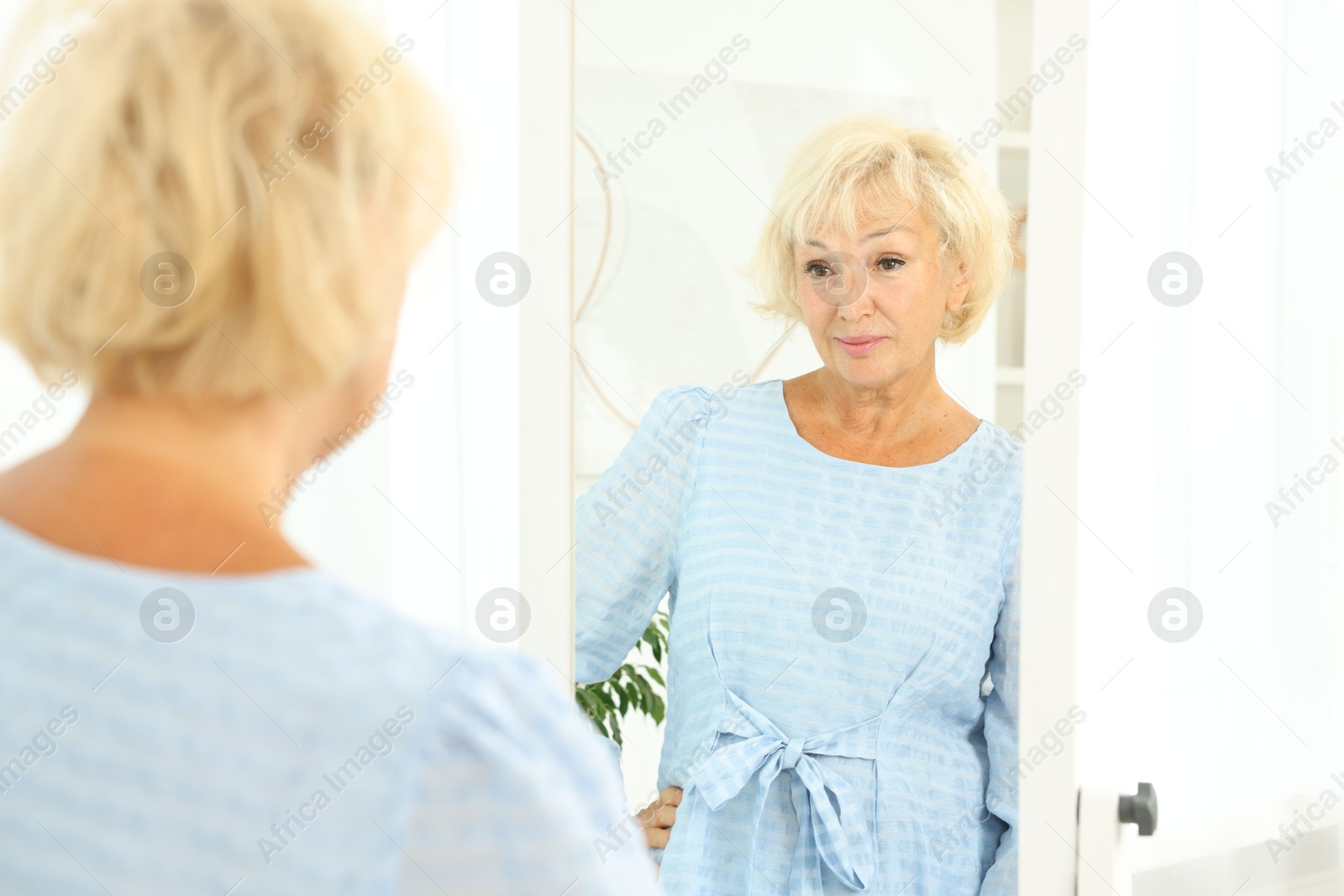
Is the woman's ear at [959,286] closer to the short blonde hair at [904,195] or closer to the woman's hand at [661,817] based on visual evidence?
the short blonde hair at [904,195]

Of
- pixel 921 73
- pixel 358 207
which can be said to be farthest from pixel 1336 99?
pixel 358 207

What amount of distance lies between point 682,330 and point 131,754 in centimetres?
58

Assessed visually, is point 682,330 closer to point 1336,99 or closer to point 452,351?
point 452,351

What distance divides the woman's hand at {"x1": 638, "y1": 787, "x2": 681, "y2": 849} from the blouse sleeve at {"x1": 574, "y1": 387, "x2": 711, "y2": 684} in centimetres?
10

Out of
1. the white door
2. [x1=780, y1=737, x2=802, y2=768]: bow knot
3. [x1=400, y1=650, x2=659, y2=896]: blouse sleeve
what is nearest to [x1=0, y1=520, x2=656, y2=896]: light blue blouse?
[x1=400, y1=650, x2=659, y2=896]: blouse sleeve

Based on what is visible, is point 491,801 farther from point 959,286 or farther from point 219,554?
point 959,286

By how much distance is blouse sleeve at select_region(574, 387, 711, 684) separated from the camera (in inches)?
35.0

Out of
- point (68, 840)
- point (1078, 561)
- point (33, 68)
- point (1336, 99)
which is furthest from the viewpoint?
point (1336, 99)

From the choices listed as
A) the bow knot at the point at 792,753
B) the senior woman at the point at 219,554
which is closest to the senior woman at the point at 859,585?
the bow knot at the point at 792,753

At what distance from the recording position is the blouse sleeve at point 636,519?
2.92 ft

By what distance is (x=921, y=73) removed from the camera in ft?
2.78

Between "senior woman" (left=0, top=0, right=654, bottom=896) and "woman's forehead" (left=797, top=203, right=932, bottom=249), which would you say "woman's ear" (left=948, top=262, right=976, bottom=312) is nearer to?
"woman's forehead" (left=797, top=203, right=932, bottom=249)

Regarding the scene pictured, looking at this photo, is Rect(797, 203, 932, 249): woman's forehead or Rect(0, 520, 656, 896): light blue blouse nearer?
Rect(0, 520, 656, 896): light blue blouse

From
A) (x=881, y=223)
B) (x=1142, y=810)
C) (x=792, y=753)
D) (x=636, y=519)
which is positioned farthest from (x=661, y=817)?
(x=881, y=223)
